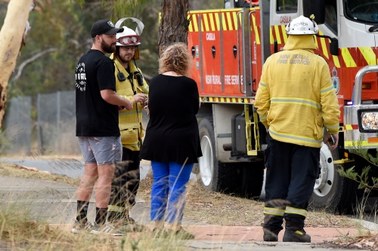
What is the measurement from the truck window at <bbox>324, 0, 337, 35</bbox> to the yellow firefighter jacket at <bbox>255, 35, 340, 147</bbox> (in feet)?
12.0

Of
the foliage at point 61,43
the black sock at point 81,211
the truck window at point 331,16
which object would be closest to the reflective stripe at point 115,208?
the black sock at point 81,211

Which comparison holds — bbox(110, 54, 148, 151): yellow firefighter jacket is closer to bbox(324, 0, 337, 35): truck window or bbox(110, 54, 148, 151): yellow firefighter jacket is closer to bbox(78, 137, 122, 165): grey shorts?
bbox(78, 137, 122, 165): grey shorts

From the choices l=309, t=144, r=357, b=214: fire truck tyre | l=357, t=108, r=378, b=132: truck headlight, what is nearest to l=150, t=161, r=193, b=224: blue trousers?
l=357, t=108, r=378, b=132: truck headlight

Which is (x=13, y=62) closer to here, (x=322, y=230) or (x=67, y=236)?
(x=67, y=236)

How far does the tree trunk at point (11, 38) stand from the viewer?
380 inches

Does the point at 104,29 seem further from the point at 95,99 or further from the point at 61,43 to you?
the point at 61,43

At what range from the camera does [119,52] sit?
10.7 meters

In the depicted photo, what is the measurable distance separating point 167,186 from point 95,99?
1.02 metres

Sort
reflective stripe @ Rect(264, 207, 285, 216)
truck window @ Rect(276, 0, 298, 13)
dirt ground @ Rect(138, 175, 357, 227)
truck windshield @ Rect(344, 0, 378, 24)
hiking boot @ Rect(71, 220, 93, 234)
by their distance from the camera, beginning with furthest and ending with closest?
1. truck window @ Rect(276, 0, 298, 13)
2. truck windshield @ Rect(344, 0, 378, 24)
3. dirt ground @ Rect(138, 175, 357, 227)
4. reflective stripe @ Rect(264, 207, 285, 216)
5. hiking boot @ Rect(71, 220, 93, 234)

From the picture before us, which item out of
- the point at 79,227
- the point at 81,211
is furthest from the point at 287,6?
the point at 79,227

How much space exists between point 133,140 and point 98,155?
0.52m

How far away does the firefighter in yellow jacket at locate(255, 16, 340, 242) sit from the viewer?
9.88 metres

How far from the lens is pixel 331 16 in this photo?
1366 centimetres

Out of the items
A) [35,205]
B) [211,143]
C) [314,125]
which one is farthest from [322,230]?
[211,143]
